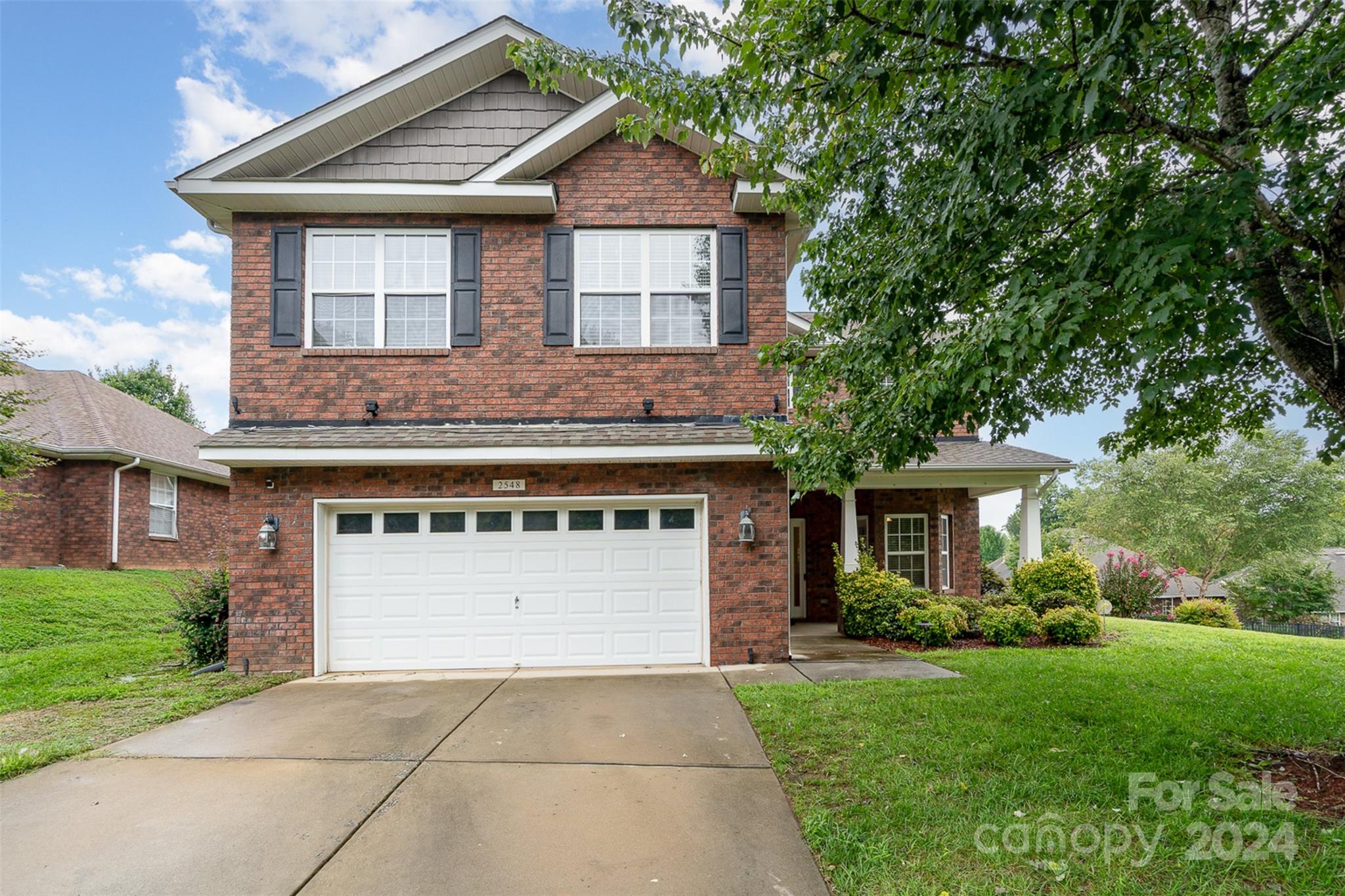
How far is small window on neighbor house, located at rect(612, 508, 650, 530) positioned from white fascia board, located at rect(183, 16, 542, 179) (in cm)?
632

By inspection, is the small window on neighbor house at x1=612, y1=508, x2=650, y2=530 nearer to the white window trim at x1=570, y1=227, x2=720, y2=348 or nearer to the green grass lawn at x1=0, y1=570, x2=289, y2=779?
the white window trim at x1=570, y1=227, x2=720, y2=348

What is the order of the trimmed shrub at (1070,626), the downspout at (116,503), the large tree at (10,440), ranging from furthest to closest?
1. the downspout at (116,503)
2. the trimmed shrub at (1070,626)
3. the large tree at (10,440)

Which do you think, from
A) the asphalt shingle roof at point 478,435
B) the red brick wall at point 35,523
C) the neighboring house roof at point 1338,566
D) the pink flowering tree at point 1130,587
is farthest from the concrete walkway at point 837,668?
the neighboring house roof at point 1338,566

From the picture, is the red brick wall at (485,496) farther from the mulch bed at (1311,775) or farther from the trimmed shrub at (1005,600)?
the trimmed shrub at (1005,600)

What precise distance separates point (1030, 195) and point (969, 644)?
24.6 feet

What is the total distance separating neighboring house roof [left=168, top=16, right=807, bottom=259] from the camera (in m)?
7.88

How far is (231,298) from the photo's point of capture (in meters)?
7.99

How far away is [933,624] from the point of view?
9633mm

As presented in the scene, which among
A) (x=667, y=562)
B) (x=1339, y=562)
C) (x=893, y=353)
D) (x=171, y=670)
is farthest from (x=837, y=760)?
(x=1339, y=562)

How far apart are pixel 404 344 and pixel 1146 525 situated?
29.0 m

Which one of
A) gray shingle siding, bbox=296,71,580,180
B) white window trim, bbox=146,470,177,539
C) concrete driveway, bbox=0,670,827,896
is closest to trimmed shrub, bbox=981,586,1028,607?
concrete driveway, bbox=0,670,827,896

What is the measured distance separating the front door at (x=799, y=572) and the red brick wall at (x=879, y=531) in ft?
0.29

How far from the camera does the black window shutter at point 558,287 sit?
8219 mm

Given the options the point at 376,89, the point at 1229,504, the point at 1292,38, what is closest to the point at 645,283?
the point at 376,89
